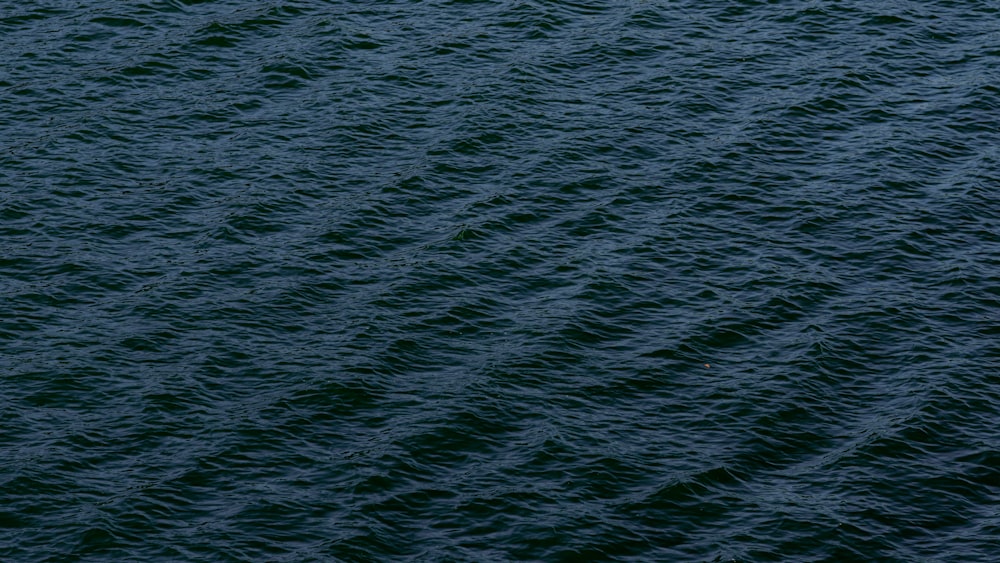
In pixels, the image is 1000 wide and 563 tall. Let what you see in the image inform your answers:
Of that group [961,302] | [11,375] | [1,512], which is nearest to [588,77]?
[961,302]

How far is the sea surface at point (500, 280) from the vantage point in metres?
59.2

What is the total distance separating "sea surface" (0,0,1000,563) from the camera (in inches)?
2333

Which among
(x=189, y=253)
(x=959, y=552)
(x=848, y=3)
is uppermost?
(x=848, y=3)

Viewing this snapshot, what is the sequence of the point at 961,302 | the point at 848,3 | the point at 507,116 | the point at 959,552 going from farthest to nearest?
the point at 848,3
the point at 507,116
the point at 961,302
the point at 959,552

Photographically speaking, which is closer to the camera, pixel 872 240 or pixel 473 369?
pixel 473 369

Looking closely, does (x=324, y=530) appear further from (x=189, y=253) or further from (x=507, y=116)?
(x=507, y=116)

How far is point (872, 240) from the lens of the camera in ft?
253

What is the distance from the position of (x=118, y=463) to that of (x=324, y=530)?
33.1 ft

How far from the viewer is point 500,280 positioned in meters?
73.9

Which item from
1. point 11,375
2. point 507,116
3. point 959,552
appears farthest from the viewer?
point 507,116

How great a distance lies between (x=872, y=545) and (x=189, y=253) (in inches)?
1487

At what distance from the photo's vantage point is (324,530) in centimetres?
5759

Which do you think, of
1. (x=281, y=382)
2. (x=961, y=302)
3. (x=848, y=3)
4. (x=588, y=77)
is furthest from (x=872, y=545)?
(x=848, y=3)

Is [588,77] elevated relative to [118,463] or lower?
elevated
